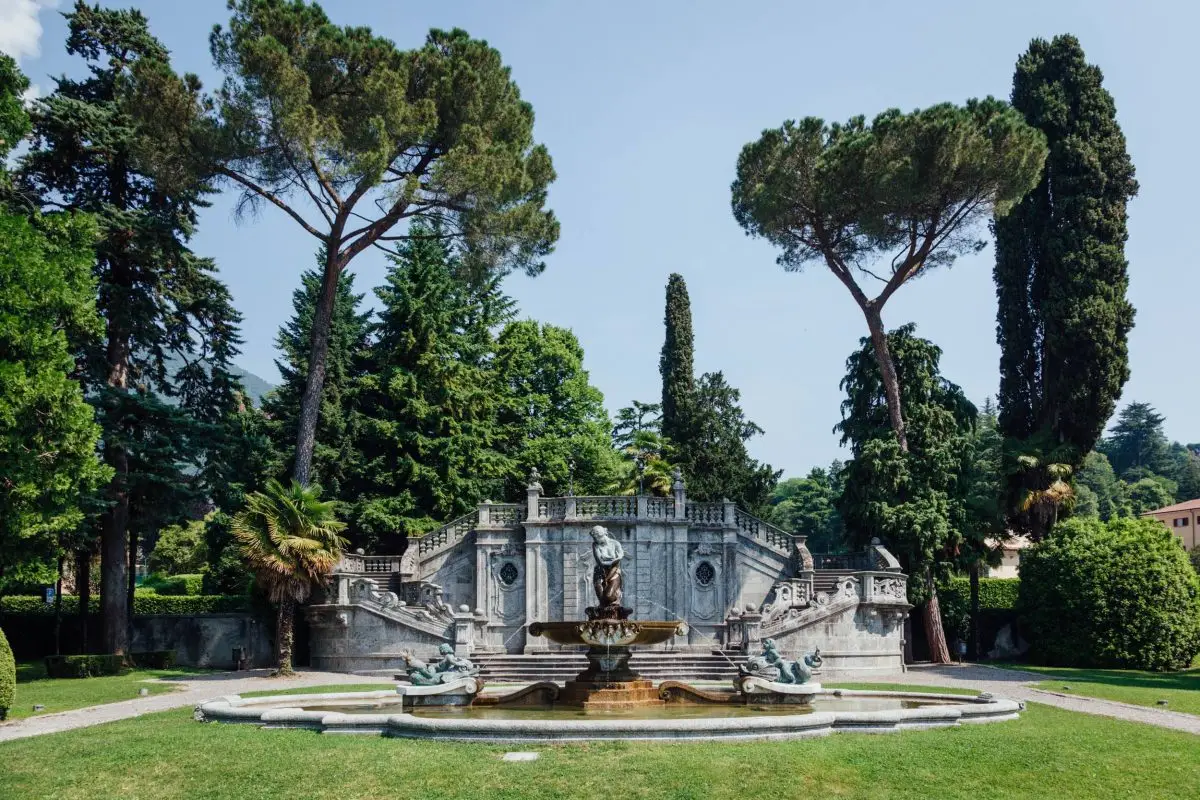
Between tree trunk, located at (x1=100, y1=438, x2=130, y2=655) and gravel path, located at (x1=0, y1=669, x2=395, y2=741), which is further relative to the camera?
tree trunk, located at (x1=100, y1=438, x2=130, y2=655)

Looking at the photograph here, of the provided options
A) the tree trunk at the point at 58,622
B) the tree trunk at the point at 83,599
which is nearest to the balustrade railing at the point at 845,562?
the tree trunk at the point at 83,599

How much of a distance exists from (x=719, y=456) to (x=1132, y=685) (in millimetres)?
20802

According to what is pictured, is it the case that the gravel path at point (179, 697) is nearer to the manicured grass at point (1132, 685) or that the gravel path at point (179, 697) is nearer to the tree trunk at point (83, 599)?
the tree trunk at point (83, 599)

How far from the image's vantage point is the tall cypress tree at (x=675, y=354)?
5050cm

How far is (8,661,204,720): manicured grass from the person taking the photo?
21.3 metres

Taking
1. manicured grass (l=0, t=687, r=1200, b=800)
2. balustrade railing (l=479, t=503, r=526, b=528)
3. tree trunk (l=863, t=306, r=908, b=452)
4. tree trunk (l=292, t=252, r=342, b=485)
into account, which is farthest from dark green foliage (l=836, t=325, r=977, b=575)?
manicured grass (l=0, t=687, r=1200, b=800)

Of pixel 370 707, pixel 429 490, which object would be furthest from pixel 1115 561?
pixel 370 707

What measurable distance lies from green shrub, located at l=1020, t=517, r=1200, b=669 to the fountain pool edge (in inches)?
717

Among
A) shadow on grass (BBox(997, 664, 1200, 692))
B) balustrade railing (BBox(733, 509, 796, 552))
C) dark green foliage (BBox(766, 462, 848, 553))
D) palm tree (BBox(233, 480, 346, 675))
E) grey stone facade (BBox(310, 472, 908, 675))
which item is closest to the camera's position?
shadow on grass (BBox(997, 664, 1200, 692))

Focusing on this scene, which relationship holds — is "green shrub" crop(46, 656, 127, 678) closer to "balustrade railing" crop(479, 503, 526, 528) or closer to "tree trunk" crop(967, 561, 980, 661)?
"balustrade railing" crop(479, 503, 526, 528)

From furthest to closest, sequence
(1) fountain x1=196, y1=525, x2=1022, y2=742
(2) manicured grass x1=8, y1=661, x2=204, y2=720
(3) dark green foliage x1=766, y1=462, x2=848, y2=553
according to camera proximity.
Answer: (3) dark green foliage x1=766, y1=462, x2=848, y2=553
(2) manicured grass x1=8, y1=661, x2=204, y2=720
(1) fountain x1=196, y1=525, x2=1022, y2=742

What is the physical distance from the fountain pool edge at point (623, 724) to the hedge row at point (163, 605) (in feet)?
60.8

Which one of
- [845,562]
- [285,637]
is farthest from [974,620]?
→ [285,637]

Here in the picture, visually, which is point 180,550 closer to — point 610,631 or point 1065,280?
point 1065,280
